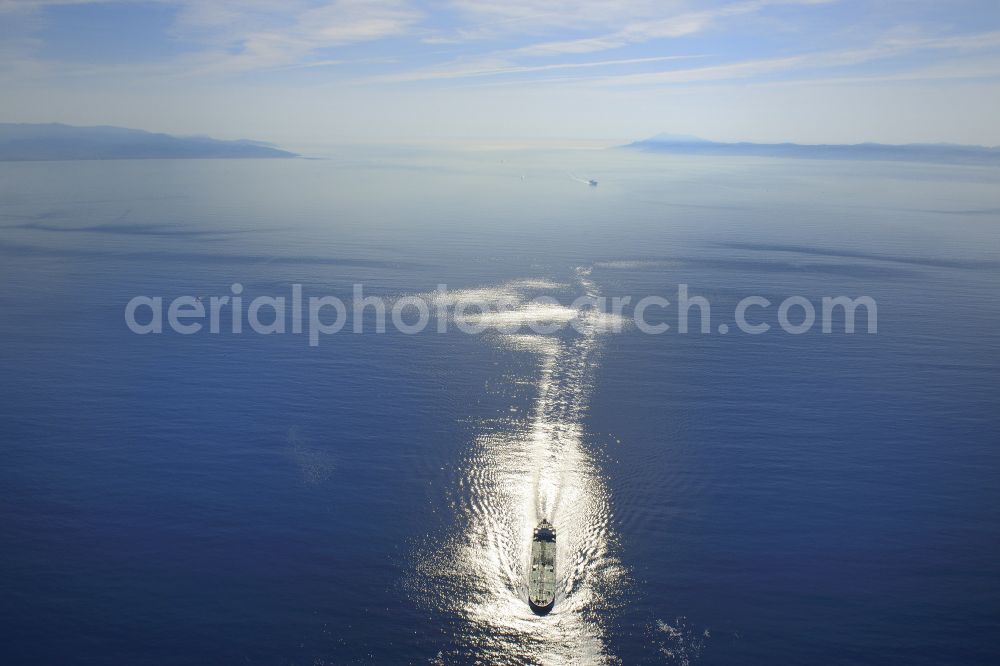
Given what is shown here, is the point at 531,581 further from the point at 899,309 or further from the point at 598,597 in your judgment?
the point at 899,309

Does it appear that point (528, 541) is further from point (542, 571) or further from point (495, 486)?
point (495, 486)

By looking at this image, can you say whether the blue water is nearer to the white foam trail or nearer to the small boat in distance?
the white foam trail

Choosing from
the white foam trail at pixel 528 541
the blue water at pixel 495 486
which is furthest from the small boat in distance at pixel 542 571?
the blue water at pixel 495 486

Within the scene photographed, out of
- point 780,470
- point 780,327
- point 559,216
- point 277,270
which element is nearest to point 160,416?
point 780,470

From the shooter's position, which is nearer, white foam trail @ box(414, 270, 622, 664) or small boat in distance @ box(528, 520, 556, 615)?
white foam trail @ box(414, 270, 622, 664)

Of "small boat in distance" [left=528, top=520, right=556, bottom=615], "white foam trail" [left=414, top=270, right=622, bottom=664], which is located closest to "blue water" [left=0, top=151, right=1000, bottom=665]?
"white foam trail" [left=414, top=270, right=622, bottom=664]

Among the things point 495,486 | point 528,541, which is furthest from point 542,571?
point 495,486
